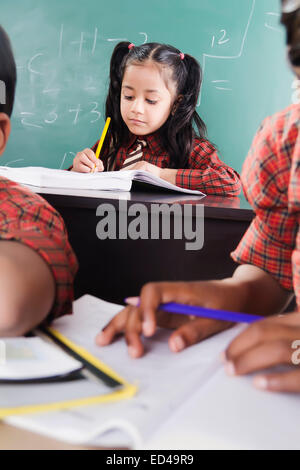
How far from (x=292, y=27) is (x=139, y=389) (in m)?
0.32

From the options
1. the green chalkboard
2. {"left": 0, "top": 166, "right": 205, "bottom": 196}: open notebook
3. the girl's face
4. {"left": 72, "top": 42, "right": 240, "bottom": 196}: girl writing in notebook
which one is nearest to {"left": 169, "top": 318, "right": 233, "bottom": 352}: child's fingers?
{"left": 0, "top": 166, "right": 205, "bottom": 196}: open notebook

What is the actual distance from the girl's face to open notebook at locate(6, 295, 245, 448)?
125 cm

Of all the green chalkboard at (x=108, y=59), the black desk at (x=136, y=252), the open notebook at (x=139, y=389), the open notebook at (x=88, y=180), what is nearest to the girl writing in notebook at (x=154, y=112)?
the green chalkboard at (x=108, y=59)

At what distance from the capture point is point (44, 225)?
1.39 feet

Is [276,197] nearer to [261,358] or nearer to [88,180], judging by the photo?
[261,358]

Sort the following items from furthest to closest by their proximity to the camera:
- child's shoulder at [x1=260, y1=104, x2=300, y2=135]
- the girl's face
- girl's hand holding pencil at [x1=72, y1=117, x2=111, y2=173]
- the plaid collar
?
the plaid collar < the girl's face < girl's hand holding pencil at [x1=72, y1=117, x2=111, y2=173] < child's shoulder at [x1=260, y1=104, x2=300, y2=135]

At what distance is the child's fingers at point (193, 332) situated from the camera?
314 mm

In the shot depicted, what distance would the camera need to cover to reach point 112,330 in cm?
33

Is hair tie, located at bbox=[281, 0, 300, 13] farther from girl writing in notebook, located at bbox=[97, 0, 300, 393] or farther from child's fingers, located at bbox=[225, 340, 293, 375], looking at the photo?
child's fingers, located at bbox=[225, 340, 293, 375]

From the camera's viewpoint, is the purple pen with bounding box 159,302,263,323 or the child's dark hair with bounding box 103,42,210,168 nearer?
the purple pen with bounding box 159,302,263,323

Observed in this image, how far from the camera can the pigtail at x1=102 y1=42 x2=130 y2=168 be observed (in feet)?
5.53

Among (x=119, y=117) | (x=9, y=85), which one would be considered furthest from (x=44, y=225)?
(x=119, y=117)
